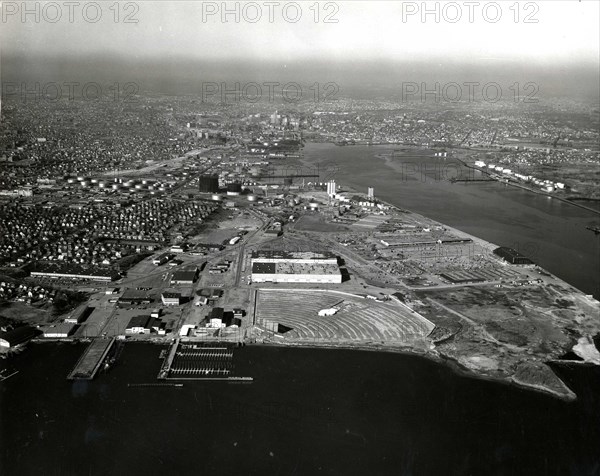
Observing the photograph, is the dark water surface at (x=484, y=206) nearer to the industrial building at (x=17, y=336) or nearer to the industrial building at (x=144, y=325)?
the industrial building at (x=144, y=325)

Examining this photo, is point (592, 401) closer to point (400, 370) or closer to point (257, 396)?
point (400, 370)

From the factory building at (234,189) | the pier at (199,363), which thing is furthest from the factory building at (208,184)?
the pier at (199,363)

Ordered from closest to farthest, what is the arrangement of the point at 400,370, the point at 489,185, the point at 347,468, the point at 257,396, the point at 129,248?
the point at 347,468 → the point at 257,396 → the point at 400,370 → the point at 129,248 → the point at 489,185

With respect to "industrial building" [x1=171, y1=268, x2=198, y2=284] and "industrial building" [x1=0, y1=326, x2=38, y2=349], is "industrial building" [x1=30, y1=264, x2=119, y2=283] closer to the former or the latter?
"industrial building" [x1=171, y1=268, x2=198, y2=284]

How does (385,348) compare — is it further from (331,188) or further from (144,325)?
Answer: (331,188)

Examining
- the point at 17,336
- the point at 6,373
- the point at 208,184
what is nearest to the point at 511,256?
the point at 17,336

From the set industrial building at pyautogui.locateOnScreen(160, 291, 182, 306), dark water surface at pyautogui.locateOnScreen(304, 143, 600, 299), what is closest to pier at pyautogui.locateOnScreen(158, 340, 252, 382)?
industrial building at pyautogui.locateOnScreen(160, 291, 182, 306)

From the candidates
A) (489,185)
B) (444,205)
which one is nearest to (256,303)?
(444,205)
